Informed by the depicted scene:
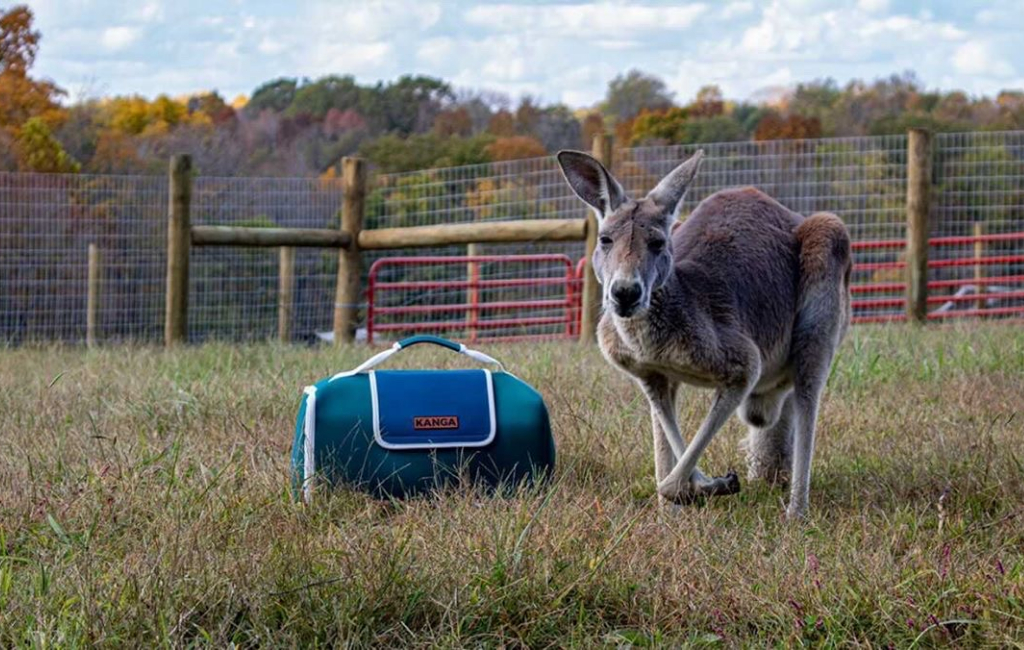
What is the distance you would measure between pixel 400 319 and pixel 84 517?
36.8 ft

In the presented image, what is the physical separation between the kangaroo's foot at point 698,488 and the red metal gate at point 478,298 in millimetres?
8545

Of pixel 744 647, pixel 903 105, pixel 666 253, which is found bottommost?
pixel 744 647

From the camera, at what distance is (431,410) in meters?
4.72

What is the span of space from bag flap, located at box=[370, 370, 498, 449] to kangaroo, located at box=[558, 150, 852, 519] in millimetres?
478

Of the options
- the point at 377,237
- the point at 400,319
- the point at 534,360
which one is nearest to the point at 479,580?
the point at 534,360

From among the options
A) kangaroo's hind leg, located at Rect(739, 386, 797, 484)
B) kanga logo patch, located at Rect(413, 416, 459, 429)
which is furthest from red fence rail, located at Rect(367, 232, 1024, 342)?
kanga logo patch, located at Rect(413, 416, 459, 429)

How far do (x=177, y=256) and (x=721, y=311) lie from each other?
6.75m

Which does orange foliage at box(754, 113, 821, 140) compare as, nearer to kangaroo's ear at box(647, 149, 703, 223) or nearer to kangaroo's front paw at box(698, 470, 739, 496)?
kangaroo's ear at box(647, 149, 703, 223)

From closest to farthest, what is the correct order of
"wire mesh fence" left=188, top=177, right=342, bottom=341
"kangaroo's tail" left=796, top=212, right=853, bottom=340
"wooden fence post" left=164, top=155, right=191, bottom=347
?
"kangaroo's tail" left=796, top=212, right=853, bottom=340 < "wooden fence post" left=164, top=155, right=191, bottom=347 < "wire mesh fence" left=188, top=177, right=342, bottom=341

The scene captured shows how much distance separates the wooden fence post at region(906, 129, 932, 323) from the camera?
1146 centimetres

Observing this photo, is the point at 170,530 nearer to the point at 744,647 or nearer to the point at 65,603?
the point at 65,603

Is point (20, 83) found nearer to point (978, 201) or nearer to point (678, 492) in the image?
point (978, 201)

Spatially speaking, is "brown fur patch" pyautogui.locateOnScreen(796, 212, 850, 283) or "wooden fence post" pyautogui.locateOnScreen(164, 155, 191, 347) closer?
"brown fur patch" pyautogui.locateOnScreen(796, 212, 850, 283)

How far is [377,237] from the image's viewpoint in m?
11.4
